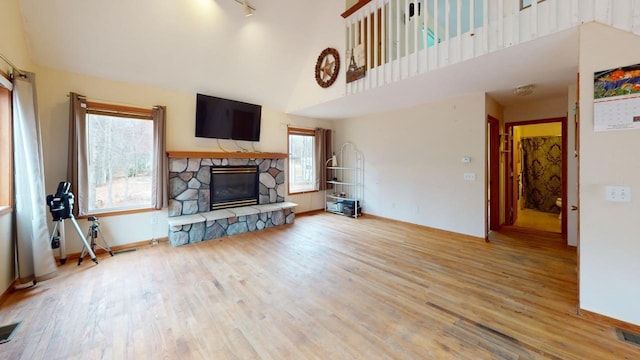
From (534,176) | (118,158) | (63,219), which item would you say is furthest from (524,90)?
(63,219)

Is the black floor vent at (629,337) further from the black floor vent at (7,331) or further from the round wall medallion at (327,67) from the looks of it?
the black floor vent at (7,331)

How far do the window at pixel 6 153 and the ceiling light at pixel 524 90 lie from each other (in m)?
6.30

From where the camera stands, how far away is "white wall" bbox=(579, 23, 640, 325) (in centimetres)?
189

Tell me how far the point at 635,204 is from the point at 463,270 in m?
1.56

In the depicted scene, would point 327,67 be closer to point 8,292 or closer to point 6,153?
point 6,153

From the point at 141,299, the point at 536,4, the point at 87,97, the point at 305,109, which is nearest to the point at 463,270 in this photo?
the point at 536,4

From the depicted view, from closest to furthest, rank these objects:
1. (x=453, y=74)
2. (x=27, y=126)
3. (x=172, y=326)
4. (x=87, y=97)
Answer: (x=172, y=326) → (x=27, y=126) → (x=453, y=74) → (x=87, y=97)

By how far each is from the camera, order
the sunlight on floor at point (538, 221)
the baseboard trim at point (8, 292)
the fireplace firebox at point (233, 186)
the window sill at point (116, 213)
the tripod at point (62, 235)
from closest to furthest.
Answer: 1. the baseboard trim at point (8, 292)
2. the tripod at point (62, 235)
3. the window sill at point (116, 213)
4. the fireplace firebox at point (233, 186)
5. the sunlight on floor at point (538, 221)

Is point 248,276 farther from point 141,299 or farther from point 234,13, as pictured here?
point 234,13

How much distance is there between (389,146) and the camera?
209 inches

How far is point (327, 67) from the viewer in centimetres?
429

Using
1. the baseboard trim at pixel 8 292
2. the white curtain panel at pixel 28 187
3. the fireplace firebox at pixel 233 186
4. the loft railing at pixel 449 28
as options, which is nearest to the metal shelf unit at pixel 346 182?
the fireplace firebox at pixel 233 186

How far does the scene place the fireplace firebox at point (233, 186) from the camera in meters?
4.64

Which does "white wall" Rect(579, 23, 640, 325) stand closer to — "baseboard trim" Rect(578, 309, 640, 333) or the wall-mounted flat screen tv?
"baseboard trim" Rect(578, 309, 640, 333)
